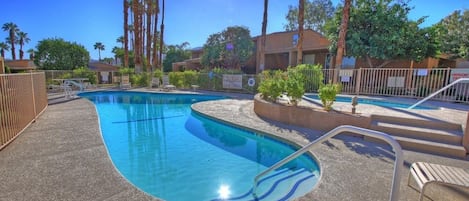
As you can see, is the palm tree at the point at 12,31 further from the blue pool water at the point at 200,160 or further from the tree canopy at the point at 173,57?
the blue pool water at the point at 200,160

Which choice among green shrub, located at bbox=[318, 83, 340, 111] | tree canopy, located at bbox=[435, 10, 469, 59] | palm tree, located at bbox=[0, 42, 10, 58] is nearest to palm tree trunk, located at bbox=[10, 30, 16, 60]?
palm tree, located at bbox=[0, 42, 10, 58]

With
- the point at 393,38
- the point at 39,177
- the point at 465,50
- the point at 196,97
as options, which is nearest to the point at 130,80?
the point at 196,97

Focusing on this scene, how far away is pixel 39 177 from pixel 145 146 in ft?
8.75

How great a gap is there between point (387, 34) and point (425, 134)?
10.4 m

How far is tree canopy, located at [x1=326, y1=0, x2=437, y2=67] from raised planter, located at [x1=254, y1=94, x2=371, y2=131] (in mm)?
9226

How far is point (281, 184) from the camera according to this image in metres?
3.78

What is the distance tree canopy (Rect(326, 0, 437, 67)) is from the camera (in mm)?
12594

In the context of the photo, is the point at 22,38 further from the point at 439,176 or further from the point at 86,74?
the point at 439,176

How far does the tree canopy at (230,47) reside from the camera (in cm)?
2167

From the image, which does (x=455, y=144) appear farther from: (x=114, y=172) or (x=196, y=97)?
(x=196, y=97)

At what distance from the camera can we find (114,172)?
3.40 meters

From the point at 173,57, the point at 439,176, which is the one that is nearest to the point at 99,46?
the point at 173,57

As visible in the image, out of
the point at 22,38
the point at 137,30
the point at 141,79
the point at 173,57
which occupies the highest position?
the point at 22,38

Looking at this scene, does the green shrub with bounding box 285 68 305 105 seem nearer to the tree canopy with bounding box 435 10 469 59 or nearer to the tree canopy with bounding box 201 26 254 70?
the tree canopy with bounding box 435 10 469 59
